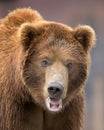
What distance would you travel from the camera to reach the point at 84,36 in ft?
38.7

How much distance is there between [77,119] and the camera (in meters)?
12.1

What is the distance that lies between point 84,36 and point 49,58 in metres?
0.54

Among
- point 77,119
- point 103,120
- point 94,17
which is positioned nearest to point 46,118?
point 77,119

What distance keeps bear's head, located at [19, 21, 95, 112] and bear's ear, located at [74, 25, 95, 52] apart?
29 millimetres

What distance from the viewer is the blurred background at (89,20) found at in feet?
65.5

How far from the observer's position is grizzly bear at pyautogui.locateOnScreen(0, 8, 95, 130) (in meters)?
11.5

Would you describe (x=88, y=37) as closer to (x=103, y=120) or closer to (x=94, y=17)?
(x=103, y=120)

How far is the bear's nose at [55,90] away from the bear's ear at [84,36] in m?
0.76

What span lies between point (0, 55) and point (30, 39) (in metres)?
0.46

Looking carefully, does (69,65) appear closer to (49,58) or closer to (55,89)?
(49,58)

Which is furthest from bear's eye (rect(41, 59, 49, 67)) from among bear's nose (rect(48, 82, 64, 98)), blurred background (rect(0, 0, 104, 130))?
blurred background (rect(0, 0, 104, 130))

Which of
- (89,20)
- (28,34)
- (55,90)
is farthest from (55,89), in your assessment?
(89,20)

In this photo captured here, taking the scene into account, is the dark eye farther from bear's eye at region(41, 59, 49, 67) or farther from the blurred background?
the blurred background

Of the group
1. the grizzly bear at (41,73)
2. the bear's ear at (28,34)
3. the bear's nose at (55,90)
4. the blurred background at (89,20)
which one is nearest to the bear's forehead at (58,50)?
the grizzly bear at (41,73)
